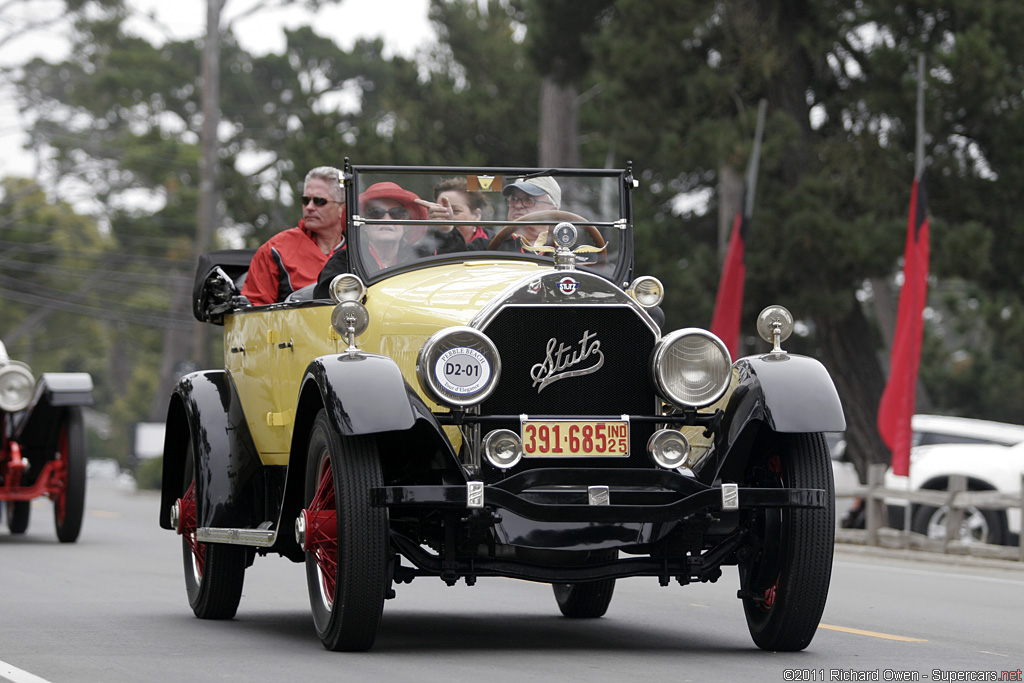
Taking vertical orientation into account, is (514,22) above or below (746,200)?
above

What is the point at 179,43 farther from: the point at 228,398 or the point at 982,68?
the point at 228,398

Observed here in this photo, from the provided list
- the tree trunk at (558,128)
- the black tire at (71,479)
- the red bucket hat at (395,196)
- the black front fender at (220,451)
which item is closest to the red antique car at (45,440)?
the black tire at (71,479)

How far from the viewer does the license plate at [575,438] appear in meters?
6.88

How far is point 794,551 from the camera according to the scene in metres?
6.96

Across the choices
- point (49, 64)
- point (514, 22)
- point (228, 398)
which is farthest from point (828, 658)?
point (49, 64)

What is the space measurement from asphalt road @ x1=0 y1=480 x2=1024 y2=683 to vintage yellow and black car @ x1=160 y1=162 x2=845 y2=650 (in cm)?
35

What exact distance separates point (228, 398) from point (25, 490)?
23.4 ft

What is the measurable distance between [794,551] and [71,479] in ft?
31.5

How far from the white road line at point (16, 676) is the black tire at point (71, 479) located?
335 inches

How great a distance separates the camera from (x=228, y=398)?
8.83 m

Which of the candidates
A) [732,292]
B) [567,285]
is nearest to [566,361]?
[567,285]

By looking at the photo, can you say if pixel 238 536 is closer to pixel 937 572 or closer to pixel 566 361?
pixel 566 361

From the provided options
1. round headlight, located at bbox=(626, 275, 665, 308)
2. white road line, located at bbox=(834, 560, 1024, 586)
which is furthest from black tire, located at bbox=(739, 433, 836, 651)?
white road line, located at bbox=(834, 560, 1024, 586)

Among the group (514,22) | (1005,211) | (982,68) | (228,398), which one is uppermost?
(514,22)
